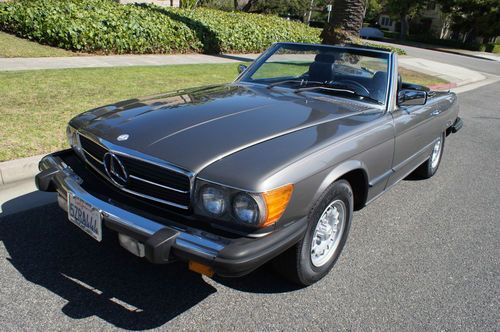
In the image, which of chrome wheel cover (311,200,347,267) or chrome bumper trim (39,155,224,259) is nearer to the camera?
chrome bumper trim (39,155,224,259)

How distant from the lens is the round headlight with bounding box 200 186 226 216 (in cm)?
241

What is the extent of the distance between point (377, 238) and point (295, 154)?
164 centimetres

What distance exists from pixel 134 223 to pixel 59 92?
558cm

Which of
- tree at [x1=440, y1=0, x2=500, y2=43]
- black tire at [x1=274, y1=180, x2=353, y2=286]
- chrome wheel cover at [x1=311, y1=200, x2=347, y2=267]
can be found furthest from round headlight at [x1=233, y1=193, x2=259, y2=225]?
tree at [x1=440, y1=0, x2=500, y2=43]

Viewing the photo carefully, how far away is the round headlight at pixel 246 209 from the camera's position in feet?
7.74

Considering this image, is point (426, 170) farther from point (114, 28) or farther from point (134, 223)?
point (114, 28)

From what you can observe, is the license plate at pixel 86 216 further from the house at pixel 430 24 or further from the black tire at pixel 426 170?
the house at pixel 430 24

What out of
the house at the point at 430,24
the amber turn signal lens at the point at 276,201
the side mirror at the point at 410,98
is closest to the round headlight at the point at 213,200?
the amber turn signal lens at the point at 276,201

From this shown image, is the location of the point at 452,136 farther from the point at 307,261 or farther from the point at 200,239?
the point at 200,239

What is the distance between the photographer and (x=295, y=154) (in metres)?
2.63

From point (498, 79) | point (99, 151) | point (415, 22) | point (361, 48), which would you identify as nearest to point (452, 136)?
point (361, 48)

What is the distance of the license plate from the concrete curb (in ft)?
5.86

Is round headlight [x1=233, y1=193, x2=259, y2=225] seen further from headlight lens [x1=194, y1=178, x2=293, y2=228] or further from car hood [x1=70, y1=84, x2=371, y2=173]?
car hood [x1=70, y1=84, x2=371, y2=173]

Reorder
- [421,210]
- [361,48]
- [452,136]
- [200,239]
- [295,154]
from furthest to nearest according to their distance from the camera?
[452,136]
[421,210]
[361,48]
[295,154]
[200,239]
